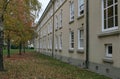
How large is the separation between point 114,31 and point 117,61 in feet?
4.64

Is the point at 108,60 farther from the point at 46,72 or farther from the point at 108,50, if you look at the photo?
the point at 46,72

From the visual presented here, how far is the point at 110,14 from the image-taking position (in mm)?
13977

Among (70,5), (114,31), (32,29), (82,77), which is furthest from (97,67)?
(32,29)

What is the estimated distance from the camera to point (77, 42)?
2169cm

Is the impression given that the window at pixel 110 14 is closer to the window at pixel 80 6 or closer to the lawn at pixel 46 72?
the lawn at pixel 46 72

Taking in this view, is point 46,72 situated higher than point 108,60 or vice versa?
point 108,60

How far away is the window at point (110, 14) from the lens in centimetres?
1338

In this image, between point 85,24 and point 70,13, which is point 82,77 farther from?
point 70,13

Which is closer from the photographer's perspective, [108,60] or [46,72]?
[108,60]

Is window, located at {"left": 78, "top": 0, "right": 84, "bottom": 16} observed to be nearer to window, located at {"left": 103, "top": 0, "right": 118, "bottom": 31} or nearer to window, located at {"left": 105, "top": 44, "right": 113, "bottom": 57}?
window, located at {"left": 103, "top": 0, "right": 118, "bottom": 31}

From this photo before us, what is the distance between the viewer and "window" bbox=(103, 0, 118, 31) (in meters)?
13.4

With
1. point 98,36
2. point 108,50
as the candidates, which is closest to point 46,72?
point 98,36

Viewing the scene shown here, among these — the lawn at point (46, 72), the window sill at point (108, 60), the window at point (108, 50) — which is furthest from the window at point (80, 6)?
the window sill at point (108, 60)

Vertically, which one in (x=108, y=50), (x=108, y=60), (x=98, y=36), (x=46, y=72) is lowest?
(x=46, y=72)
